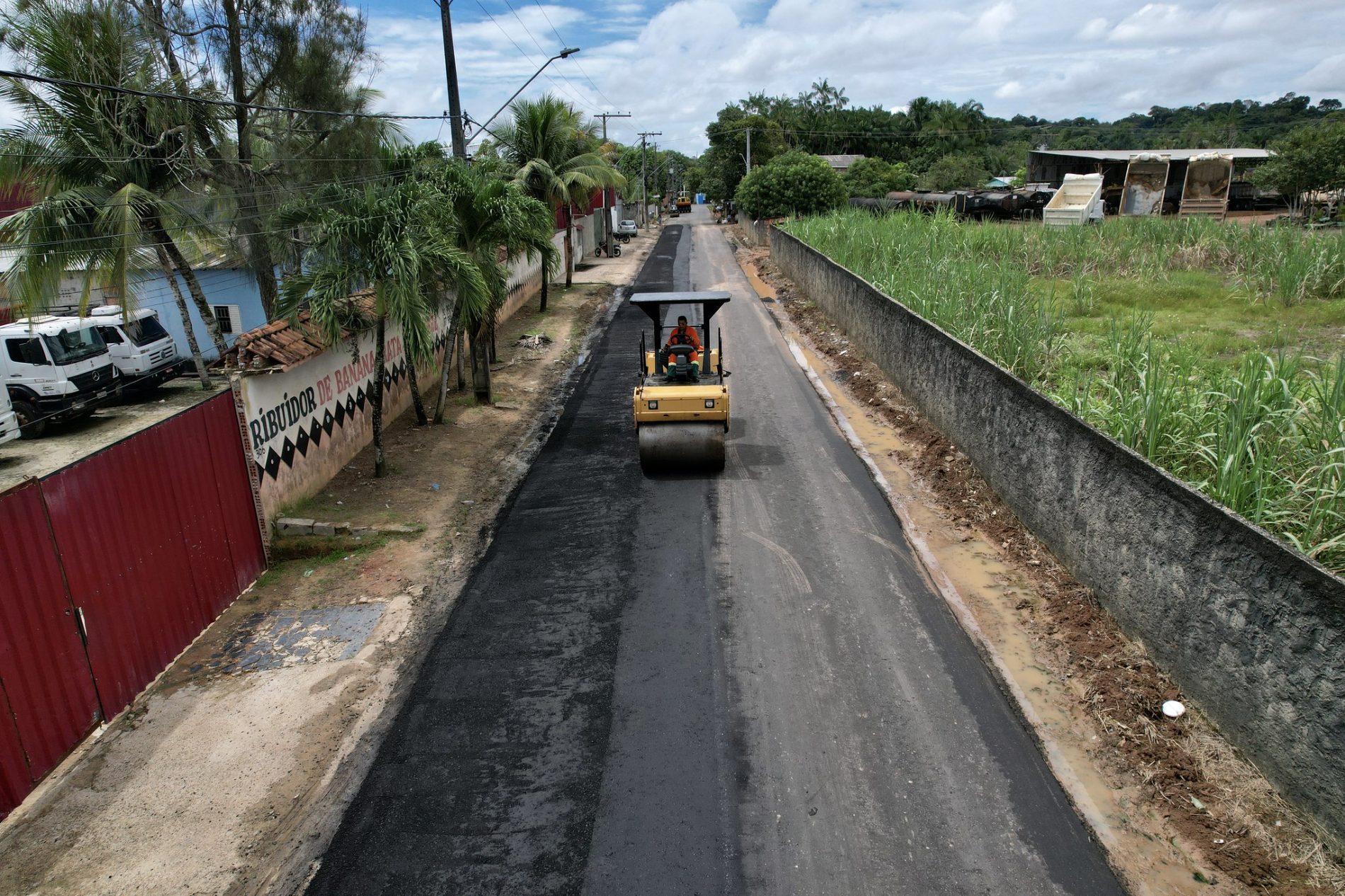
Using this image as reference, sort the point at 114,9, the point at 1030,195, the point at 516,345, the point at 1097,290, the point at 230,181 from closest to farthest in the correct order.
A: the point at 114,9
the point at 230,181
the point at 1097,290
the point at 516,345
the point at 1030,195

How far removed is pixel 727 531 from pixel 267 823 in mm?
5852

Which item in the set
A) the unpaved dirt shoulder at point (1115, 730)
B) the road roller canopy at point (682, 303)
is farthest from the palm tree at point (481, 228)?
the unpaved dirt shoulder at point (1115, 730)

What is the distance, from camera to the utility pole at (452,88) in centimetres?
1559

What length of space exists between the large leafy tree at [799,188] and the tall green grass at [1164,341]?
58.6 ft

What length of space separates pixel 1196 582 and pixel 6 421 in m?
17.5

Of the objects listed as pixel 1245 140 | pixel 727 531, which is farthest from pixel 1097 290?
pixel 1245 140

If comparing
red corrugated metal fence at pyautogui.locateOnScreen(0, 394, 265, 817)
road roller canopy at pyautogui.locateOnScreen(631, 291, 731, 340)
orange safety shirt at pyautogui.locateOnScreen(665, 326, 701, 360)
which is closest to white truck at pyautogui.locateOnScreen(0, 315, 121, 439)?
red corrugated metal fence at pyautogui.locateOnScreen(0, 394, 265, 817)

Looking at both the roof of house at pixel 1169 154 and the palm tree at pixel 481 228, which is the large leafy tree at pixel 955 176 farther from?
the palm tree at pixel 481 228

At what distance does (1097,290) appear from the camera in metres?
17.5

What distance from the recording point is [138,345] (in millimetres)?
18047

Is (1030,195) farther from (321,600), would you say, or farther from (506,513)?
(321,600)

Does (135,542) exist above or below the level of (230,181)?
below

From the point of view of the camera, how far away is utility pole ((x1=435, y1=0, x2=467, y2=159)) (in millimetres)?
15594

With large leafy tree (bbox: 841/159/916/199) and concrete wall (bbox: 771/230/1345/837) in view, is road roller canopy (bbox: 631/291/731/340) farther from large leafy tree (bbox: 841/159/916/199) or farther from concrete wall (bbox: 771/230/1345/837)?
large leafy tree (bbox: 841/159/916/199)
